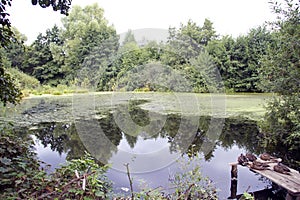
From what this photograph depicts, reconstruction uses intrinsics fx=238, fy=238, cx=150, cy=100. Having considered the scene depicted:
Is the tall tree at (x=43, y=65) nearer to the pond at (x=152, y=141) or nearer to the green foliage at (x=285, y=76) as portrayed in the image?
the pond at (x=152, y=141)

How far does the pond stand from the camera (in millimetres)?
3299

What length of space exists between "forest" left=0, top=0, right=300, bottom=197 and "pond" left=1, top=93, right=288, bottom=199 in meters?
0.95

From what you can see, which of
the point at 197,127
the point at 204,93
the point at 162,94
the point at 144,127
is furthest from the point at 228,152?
the point at 204,93

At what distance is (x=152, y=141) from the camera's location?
5.10m

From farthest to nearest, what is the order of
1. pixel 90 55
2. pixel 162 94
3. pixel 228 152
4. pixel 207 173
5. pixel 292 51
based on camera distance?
pixel 90 55, pixel 162 94, pixel 228 152, pixel 292 51, pixel 207 173

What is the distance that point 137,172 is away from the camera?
347 centimetres

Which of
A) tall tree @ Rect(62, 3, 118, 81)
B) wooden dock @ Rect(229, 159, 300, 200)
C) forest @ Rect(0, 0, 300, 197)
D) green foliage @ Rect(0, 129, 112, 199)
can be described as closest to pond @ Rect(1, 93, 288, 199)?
wooden dock @ Rect(229, 159, 300, 200)

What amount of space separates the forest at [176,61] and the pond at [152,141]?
37.6 inches

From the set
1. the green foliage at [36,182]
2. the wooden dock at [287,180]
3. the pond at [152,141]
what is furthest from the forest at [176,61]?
the wooden dock at [287,180]

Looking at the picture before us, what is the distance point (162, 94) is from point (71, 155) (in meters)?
10.1

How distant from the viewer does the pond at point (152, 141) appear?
10.8 feet

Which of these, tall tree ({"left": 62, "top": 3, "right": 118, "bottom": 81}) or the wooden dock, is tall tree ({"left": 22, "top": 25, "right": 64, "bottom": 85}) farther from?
the wooden dock

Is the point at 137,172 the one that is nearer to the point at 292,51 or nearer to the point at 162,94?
the point at 292,51

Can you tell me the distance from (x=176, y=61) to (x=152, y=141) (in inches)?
279
